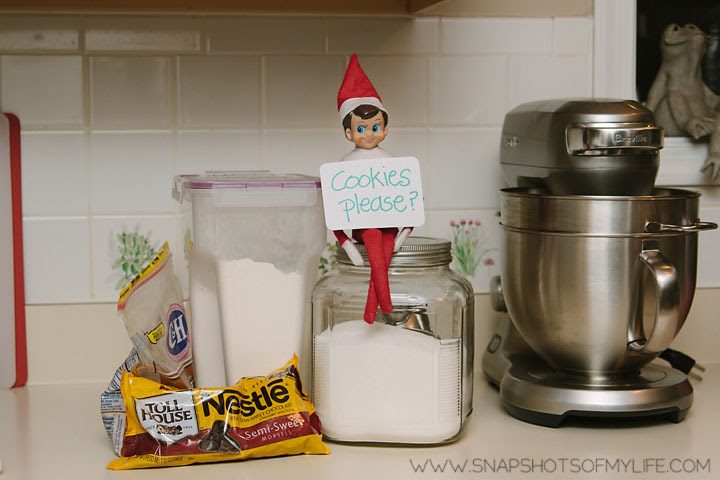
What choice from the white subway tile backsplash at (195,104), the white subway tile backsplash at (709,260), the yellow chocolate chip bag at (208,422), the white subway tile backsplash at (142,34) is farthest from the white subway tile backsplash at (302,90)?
the white subway tile backsplash at (709,260)

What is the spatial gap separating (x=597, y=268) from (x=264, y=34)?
561mm

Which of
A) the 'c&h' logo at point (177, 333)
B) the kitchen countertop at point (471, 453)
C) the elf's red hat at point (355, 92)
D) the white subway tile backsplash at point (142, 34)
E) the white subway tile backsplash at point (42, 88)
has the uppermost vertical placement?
the white subway tile backsplash at point (142, 34)

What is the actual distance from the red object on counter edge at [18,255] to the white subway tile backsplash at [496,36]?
0.60m

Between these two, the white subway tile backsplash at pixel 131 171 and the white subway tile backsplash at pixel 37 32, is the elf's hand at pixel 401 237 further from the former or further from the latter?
the white subway tile backsplash at pixel 37 32

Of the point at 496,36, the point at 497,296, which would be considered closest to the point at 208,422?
the point at 497,296

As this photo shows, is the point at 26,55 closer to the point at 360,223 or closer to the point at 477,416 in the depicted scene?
the point at 360,223

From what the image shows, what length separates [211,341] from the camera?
3.05 feet

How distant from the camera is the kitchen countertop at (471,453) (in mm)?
829

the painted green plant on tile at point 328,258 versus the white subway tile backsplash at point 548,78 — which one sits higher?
the white subway tile backsplash at point 548,78

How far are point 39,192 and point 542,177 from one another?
2.21 ft

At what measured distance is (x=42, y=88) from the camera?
113 cm

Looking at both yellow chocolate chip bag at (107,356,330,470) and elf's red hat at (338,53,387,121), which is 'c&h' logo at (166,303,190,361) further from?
elf's red hat at (338,53,387,121)

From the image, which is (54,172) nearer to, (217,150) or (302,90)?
(217,150)

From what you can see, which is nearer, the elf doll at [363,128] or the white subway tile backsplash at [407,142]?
the elf doll at [363,128]
